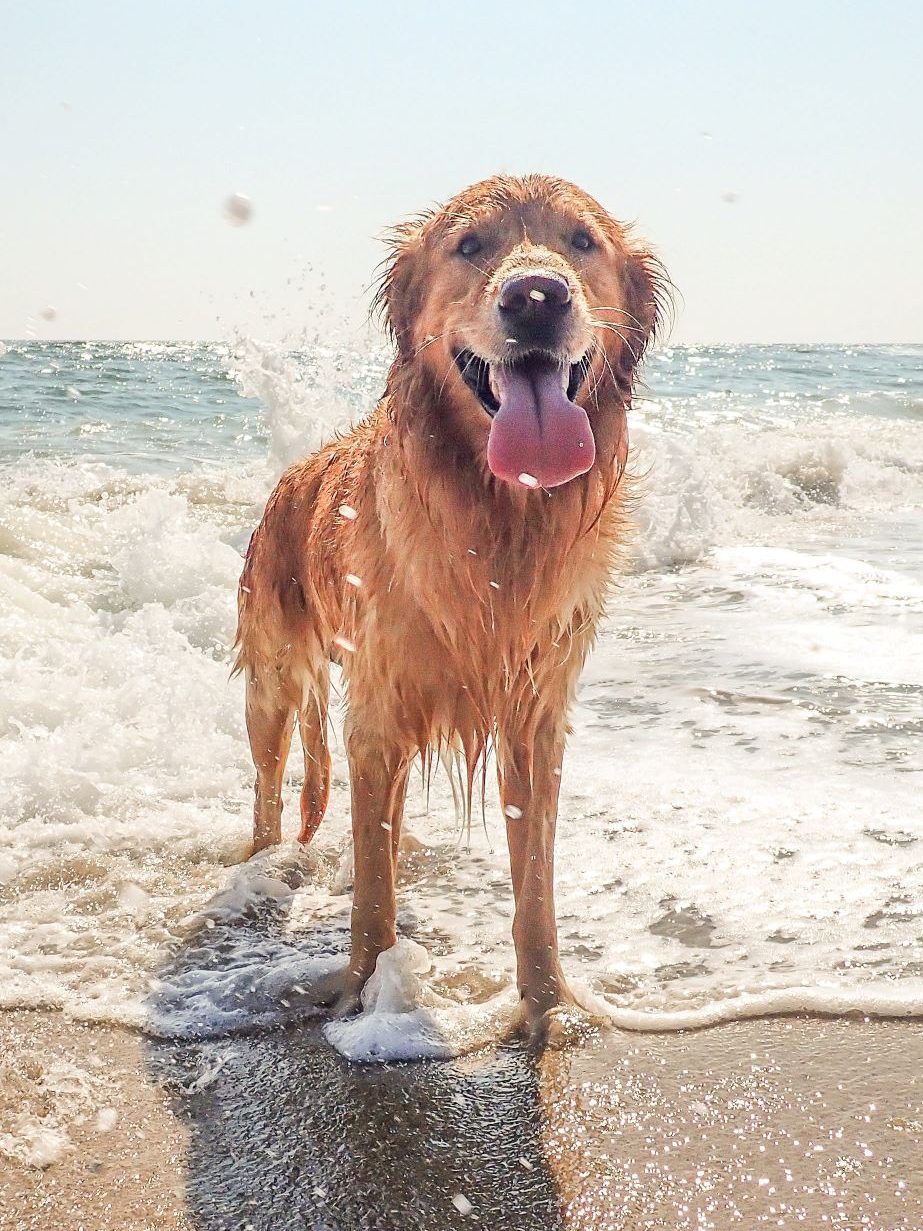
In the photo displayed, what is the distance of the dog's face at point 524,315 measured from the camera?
2.09 metres

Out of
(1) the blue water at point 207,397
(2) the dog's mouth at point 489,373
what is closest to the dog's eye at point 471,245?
(2) the dog's mouth at point 489,373

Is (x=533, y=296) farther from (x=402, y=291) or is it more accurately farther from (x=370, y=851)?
(x=370, y=851)

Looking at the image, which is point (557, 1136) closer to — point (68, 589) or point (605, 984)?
point (605, 984)

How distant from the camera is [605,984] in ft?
8.63

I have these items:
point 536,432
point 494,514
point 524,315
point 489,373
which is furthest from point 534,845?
point 524,315

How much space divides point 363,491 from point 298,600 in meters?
0.91

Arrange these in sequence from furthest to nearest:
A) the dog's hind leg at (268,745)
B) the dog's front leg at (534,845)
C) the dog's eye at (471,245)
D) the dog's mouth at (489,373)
→ the dog's hind leg at (268,745)
the dog's front leg at (534,845)
the dog's eye at (471,245)
the dog's mouth at (489,373)

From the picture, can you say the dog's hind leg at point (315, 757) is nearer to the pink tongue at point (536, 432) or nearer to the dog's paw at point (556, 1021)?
the dog's paw at point (556, 1021)

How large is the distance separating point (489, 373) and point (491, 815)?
6.85 feet

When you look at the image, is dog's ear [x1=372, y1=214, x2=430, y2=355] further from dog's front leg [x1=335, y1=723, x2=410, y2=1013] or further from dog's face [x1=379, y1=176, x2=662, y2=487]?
dog's front leg [x1=335, y1=723, x2=410, y2=1013]

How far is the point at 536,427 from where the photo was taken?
83.9 inches

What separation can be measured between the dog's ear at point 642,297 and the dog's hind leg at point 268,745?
168 cm

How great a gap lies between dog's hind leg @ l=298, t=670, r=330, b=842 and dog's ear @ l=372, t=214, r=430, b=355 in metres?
1.40

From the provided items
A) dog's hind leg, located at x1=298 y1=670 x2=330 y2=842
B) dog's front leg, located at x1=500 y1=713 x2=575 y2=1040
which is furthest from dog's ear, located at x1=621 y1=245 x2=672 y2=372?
dog's hind leg, located at x1=298 y1=670 x2=330 y2=842
